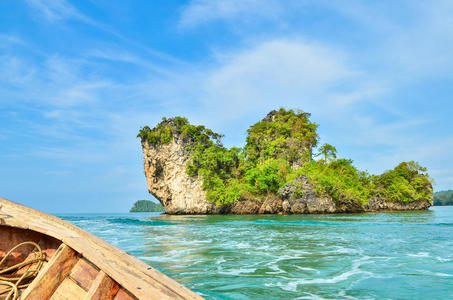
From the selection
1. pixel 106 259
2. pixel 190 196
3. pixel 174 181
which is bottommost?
pixel 106 259

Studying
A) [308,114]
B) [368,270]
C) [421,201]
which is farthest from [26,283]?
[421,201]

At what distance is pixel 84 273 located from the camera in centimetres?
215

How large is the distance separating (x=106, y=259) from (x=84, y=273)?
0.82ft

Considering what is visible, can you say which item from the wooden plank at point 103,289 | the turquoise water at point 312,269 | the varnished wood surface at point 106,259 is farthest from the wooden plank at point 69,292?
the turquoise water at point 312,269

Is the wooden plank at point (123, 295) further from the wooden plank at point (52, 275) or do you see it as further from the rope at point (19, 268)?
the rope at point (19, 268)

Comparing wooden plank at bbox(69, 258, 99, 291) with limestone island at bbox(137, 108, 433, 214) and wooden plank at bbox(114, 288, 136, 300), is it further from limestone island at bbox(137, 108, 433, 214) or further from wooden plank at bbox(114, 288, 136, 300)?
limestone island at bbox(137, 108, 433, 214)

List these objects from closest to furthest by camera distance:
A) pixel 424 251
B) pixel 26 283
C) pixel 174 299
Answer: pixel 174 299 < pixel 26 283 < pixel 424 251

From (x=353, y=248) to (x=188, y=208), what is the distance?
27.2 meters

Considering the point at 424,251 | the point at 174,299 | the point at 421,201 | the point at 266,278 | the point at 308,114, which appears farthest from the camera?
the point at 308,114

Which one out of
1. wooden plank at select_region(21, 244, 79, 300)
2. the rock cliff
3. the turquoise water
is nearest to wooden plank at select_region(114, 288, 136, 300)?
wooden plank at select_region(21, 244, 79, 300)

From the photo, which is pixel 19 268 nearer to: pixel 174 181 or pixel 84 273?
pixel 84 273

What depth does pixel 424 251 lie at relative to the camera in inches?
259

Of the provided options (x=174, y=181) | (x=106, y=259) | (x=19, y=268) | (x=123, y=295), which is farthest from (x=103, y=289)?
(x=174, y=181)

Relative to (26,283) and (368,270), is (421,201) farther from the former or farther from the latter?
(26,283)
